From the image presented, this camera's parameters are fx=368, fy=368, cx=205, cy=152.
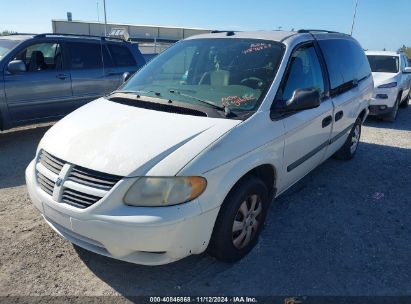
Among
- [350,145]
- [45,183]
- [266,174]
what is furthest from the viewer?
[350,145]

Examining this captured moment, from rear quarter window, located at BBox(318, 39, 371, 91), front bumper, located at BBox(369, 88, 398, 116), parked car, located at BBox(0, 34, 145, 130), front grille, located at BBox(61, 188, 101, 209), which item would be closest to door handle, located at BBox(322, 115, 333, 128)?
rear quarter window, located at BBox(318, 39, 371, 91)

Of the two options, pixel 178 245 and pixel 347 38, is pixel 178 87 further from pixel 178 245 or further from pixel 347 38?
pixel 347 38

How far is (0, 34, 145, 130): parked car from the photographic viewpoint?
5.96 metres

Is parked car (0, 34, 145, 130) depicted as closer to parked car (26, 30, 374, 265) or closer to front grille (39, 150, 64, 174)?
parked car (26, 30, 374, 265)

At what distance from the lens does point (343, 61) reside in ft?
15.6

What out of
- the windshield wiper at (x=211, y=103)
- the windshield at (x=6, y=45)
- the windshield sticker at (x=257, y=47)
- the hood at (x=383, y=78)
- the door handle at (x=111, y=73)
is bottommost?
the hood at (x=383, y=78)

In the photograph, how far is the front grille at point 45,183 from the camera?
271cm

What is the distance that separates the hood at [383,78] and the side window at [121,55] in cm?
561

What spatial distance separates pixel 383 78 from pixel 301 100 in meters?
6.89

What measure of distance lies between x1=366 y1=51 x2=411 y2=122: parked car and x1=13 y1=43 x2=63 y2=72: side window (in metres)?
6.76

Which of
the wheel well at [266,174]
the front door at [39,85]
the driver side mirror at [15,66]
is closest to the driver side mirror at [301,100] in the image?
the wheel well at [266,174]

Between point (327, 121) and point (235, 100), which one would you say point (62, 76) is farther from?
point (327, 121)

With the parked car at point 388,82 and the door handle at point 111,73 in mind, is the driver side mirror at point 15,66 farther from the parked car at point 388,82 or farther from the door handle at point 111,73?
the parked car at point 388,82

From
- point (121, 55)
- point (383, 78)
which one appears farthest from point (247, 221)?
point (383, 78)
